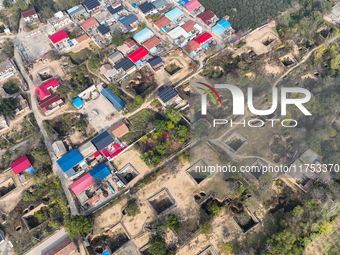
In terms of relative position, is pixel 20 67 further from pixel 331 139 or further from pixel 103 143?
pixel 331 139

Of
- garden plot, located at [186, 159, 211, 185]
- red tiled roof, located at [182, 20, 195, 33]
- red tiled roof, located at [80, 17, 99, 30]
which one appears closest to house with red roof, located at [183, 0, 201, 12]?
red tiled roof, located at [182, 20, 195, 33]

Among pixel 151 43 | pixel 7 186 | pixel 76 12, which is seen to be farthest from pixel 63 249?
pixel 76 12

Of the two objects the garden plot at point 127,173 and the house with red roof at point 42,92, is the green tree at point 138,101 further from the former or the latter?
the house with red roof at point 42,92

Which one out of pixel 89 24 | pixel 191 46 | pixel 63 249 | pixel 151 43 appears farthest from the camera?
pixel 89 24

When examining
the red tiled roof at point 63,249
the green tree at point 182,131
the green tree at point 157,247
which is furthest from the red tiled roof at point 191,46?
the red tiled roof at point 63,249

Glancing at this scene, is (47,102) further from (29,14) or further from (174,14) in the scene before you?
(174,14)

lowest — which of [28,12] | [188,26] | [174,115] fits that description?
[174,115]

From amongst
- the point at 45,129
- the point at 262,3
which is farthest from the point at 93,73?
the point at 262,3

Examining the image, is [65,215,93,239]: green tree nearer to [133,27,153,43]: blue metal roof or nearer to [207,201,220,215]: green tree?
[207,201,220,215]: green tree
